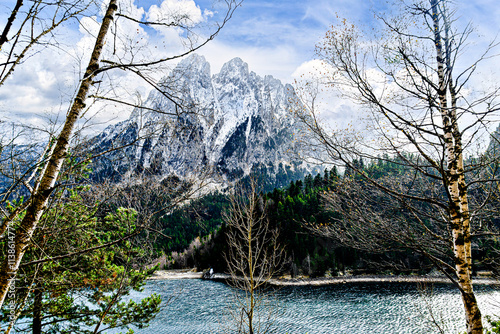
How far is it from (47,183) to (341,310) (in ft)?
91.2

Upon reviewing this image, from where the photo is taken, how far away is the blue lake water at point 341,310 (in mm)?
19719

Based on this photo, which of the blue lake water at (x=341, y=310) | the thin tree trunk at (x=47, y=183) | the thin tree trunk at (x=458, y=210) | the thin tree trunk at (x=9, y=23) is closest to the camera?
the thin tree trunk at (x=47, y=183)

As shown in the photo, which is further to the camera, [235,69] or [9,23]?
[235,69]

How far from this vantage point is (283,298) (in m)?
28.3

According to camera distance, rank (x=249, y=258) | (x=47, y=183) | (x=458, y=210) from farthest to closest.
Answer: (x=249, y=258)
(x=458, y=210)
(x=47, y=183)

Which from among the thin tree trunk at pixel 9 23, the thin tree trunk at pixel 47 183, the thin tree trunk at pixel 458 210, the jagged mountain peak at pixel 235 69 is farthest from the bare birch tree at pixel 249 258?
the jagged mountain peak at pixel 235 69

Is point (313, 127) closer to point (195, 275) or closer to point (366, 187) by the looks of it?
point (366, 187)

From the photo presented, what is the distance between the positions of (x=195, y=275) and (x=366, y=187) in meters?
48.1

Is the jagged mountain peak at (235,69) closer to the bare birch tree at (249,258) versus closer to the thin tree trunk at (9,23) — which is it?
the bare birch tree at (249,258)

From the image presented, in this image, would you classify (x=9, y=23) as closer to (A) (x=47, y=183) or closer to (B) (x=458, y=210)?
(A) (x=47, y=183)

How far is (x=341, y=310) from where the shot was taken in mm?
23922

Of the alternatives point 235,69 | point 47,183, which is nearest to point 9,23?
point 47,183

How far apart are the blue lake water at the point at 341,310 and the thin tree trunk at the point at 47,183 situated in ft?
52.6

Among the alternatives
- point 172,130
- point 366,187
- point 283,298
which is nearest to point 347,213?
point 366,187
